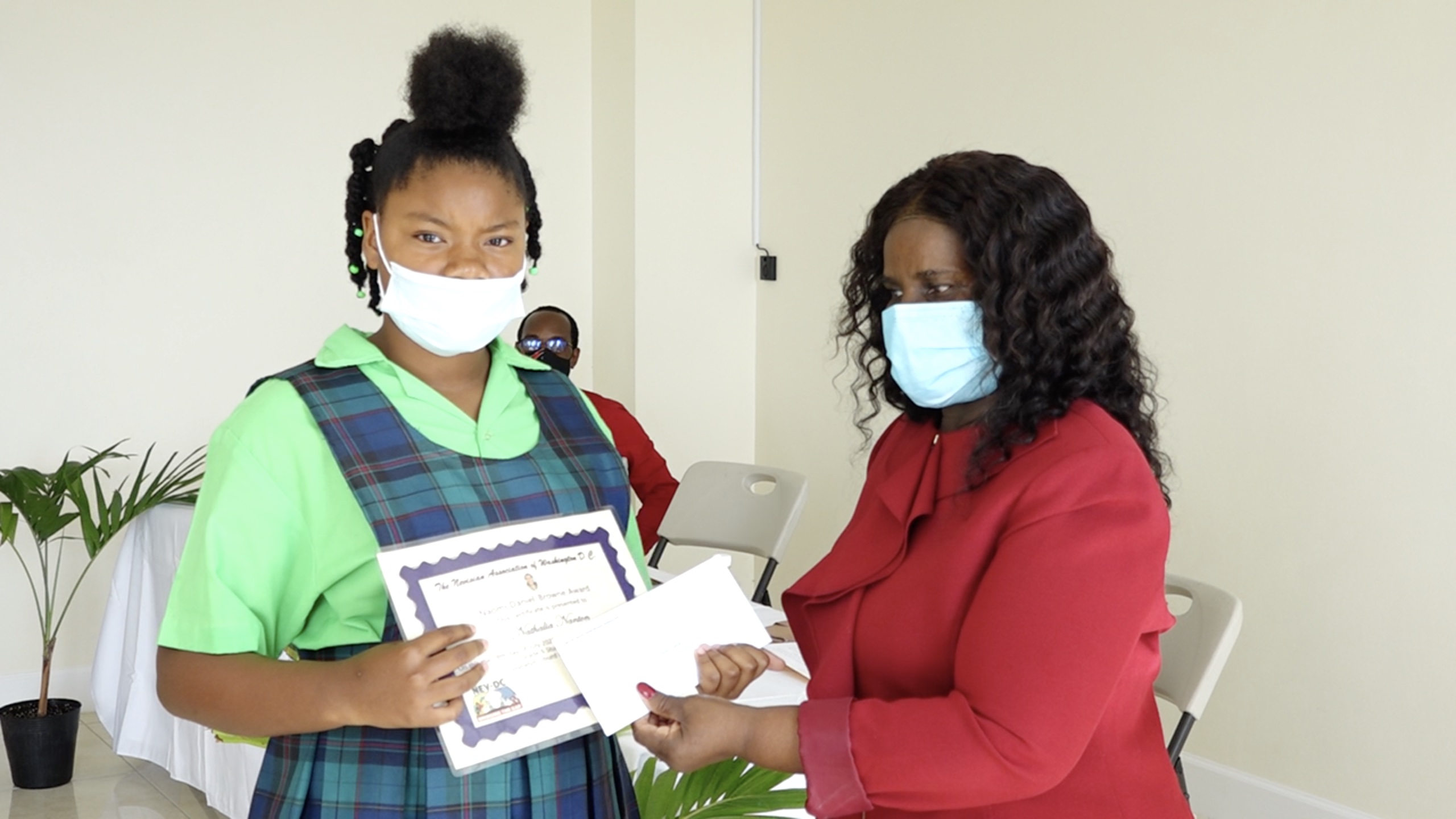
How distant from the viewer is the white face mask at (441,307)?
134 centimetres

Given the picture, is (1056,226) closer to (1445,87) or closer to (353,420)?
(353,420)

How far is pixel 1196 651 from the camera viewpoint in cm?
241

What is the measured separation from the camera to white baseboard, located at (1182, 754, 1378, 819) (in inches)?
134

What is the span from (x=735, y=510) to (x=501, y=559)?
2.62 meters

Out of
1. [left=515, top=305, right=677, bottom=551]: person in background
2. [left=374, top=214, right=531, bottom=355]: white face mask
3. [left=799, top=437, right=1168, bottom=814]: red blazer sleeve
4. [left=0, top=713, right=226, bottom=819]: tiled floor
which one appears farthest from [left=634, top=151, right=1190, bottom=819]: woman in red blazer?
[left=0, top=713, right=226, bottom=819]: tiled floor

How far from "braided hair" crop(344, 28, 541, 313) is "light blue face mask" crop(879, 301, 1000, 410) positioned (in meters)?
0.45

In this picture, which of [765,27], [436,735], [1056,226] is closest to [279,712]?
[436,735]

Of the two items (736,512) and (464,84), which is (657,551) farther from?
(464,84)

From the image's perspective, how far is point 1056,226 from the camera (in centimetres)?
133

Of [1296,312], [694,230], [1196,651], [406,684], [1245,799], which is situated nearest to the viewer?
[406,684]

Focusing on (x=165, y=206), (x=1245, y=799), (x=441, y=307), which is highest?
(x=165, y=206)

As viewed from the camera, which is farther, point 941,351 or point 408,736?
point 941,351

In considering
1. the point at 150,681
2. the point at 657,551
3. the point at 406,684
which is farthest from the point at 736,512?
the point at 406,684

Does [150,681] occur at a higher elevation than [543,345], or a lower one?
lower
